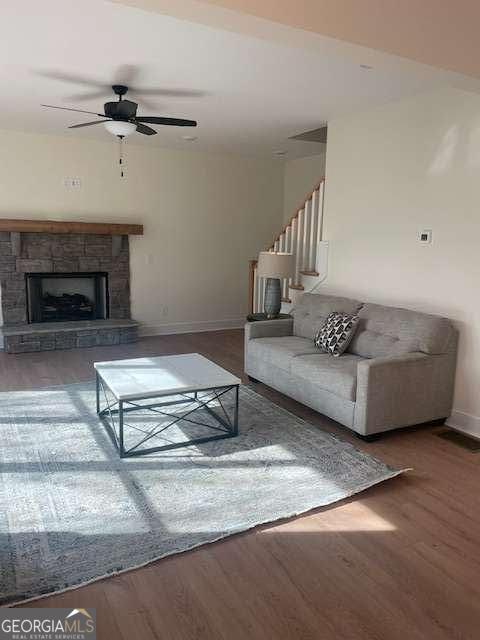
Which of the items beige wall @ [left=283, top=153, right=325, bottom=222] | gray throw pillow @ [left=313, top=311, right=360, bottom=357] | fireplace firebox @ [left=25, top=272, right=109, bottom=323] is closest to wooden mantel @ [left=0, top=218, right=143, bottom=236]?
fireplace firebox @ [left=25, top=272, right=109, bottom=323]

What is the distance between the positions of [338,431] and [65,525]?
82.7 inches

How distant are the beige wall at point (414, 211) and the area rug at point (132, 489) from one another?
1.47 metres

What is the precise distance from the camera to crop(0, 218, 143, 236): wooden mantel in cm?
597

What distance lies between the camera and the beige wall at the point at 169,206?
6223 mm

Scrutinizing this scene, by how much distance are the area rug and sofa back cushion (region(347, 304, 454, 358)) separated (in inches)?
34.3

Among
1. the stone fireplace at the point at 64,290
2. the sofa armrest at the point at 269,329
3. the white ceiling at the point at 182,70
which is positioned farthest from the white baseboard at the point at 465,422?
the stone fireplace at the point at 64,290

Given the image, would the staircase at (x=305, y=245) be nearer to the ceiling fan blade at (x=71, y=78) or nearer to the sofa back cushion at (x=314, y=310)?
the sofa back cushion at (x=314, y=310)

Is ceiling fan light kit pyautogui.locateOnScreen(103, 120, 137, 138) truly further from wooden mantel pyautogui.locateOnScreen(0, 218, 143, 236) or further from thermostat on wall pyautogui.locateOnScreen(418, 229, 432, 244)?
thermostat on wall pyautogui.locateOnScreen(418, 229, 432, 244)

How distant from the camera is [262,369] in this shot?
15.0 ft

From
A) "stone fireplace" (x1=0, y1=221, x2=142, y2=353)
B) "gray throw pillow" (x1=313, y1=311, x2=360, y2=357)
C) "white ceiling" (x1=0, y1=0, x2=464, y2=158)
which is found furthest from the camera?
"stone fireplace" (x1=0, y1=221, x2=142, y2=353)

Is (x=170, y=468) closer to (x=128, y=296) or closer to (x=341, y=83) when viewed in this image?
(x=341, y=83)

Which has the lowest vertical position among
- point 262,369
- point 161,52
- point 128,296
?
point 262,369

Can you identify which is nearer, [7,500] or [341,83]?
[7,500]

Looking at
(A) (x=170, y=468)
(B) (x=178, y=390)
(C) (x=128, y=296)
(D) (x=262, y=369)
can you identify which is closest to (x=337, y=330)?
(D) (x=262, y=369)
